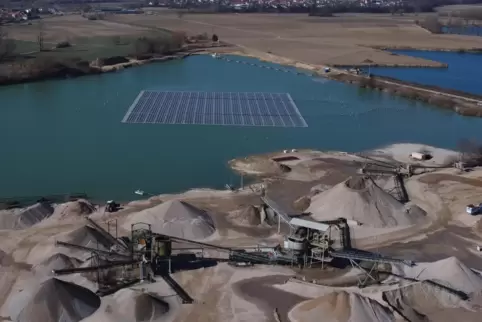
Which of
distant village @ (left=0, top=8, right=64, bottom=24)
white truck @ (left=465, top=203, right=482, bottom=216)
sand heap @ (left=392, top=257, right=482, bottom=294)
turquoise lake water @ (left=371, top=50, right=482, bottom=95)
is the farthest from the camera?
distant village @ (left=0, top=8, right=64, bottom=24)

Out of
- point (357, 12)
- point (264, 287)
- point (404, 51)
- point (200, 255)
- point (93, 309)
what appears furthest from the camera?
point (357, 12)

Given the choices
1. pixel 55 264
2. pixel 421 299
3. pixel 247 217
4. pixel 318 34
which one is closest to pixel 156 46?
pixel 318 34

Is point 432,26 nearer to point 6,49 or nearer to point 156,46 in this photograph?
point 156,46

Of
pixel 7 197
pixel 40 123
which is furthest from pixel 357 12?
pixel 7 197

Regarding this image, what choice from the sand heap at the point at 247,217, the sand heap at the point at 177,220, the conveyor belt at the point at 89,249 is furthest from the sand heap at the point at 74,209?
the sand heap at the point at 247,217

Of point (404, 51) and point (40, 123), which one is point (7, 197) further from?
point (404, 51)

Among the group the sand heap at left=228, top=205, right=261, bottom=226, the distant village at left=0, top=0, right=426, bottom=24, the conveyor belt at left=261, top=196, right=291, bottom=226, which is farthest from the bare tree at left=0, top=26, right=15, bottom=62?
the distant village at left=0, top=0, right=426, bottom=24

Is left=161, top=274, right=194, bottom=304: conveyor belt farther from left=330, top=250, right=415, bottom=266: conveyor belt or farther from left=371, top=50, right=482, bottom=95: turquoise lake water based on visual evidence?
left=371, top=50, right=482, bottom=95: turquoise lake water
